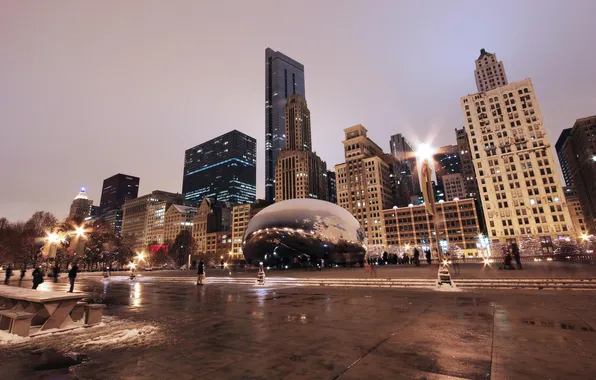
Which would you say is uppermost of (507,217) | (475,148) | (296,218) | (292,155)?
(292,155)

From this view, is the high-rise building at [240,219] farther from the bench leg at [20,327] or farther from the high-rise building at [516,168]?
the bench leg at [20,327]

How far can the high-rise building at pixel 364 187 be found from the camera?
137625 mm

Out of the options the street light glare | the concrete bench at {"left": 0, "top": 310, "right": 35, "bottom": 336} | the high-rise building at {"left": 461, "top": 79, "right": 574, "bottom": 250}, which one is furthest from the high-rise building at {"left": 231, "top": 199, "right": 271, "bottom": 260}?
the concrete bench at {"left": 0, "top": 310, "right": 35, "bottom": 336}

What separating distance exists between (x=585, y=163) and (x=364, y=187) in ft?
367

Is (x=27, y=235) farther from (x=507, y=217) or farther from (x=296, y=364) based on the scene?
(x=507, y=217)

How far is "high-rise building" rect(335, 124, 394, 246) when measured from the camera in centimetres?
13762

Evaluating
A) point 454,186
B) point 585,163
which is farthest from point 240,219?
point 585,163

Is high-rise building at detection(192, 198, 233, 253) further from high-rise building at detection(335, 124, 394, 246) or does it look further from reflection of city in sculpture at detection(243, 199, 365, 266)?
reflection of city in sculpture at detection(243, 199, 365, 266)

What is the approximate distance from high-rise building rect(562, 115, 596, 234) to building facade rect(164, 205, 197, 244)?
702ft

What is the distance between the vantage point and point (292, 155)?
183m

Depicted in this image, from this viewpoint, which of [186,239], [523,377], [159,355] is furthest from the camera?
[186,239]

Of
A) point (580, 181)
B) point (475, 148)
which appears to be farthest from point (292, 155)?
point (580, 181)

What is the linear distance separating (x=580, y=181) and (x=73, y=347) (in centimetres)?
22273

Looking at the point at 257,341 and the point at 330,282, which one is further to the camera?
the point at 330,282
